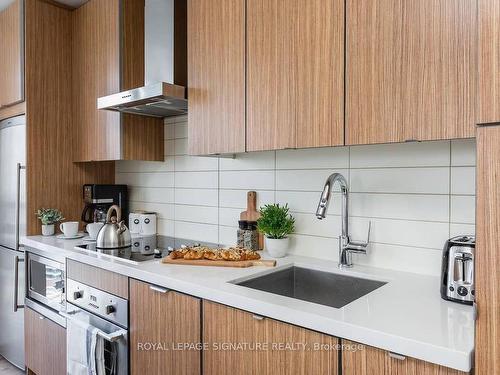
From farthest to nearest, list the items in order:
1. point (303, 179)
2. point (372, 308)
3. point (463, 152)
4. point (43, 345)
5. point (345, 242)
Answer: point (43, 345), point (303, 179), point (345, 242), point (463, 152), point (372, 308)

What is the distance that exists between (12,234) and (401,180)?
255 cm

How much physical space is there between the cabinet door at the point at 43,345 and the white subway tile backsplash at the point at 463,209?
2037mm

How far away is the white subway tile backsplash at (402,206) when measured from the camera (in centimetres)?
146

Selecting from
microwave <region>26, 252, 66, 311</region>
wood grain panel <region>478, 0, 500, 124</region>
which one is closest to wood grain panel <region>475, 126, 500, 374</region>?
wood grain panel <region>478, 0, 500, 124</region>

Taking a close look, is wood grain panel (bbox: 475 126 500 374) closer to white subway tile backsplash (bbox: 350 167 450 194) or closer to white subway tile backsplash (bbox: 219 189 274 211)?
white subway tile backsplash (bbox: 350 167 450 194)

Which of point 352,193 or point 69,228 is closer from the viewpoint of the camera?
point 352,193

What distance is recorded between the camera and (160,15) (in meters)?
2.15

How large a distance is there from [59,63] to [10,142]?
66 cm

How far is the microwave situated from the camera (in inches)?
84.9

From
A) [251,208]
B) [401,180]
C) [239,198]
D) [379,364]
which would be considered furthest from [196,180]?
[379,364]

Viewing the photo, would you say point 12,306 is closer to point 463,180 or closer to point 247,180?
point 247,180

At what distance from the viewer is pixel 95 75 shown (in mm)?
2504

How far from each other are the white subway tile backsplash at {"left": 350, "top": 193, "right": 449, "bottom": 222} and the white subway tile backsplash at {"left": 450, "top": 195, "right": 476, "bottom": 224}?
0.08 ft

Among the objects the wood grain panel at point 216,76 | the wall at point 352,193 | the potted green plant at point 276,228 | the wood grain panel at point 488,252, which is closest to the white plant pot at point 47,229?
the wall at point 352,193
